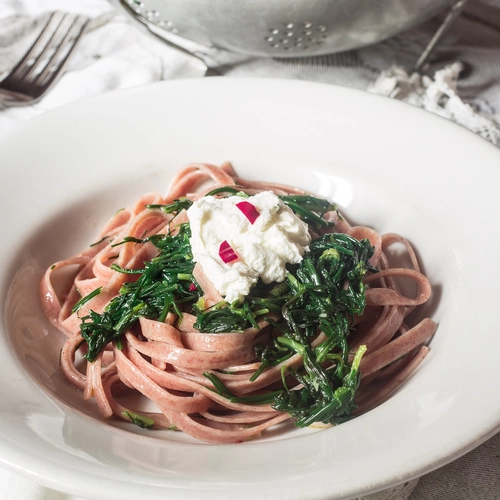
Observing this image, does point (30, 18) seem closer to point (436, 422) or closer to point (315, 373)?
point (315, 373)

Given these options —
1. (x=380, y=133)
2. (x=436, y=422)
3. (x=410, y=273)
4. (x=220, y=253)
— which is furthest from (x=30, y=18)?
(x=436, y=422)

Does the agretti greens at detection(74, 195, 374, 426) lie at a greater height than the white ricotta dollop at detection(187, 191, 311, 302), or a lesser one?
lesser

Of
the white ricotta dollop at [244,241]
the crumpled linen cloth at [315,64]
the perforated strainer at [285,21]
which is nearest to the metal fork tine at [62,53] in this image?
the crumpled linen cloth at [315,64]

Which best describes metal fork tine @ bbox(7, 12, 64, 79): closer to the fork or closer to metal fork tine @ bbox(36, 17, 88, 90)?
the fork

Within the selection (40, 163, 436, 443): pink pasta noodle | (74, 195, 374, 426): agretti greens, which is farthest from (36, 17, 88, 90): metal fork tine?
(74, 195, 374, 426): agretti greens

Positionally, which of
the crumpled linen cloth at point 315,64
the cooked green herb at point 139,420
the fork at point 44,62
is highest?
the fork at point 44,62

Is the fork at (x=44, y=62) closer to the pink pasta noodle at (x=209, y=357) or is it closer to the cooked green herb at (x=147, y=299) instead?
the pink pasta noodle at (x=209, y=357)
